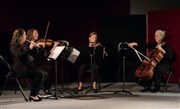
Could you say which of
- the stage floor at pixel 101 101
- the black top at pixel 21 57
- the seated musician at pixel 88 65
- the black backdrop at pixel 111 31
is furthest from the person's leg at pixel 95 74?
the black top at pixel 21 57

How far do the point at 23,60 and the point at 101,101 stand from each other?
1415 millimetres

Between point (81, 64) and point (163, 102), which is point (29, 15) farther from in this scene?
point (163, 102)

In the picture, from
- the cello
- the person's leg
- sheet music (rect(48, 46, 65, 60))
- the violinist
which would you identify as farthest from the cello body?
sheet music (rect(48, 46, 65, 60))

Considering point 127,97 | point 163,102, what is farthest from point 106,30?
point 163,102

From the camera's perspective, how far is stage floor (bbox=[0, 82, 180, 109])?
21.0ft

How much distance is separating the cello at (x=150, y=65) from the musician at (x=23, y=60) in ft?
6.58

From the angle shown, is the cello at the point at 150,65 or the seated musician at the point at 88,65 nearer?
the cello at the point at 150,65

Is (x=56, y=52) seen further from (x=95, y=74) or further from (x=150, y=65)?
(x=150, y=65)

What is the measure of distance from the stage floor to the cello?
1.15 ft

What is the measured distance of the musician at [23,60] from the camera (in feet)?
22.2

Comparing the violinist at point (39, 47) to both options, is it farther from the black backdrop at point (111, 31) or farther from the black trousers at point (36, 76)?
the black backdrop at point (111, 31)

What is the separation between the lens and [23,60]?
686 centimetres

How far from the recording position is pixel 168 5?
10625 mm

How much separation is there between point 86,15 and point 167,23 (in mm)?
1926
